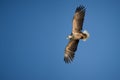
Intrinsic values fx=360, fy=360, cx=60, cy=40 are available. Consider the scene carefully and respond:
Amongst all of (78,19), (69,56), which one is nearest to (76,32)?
(78,19)

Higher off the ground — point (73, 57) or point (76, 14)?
point (76, 14)

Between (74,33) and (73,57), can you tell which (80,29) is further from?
(73,57)

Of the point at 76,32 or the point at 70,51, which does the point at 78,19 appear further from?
the point at 70,51

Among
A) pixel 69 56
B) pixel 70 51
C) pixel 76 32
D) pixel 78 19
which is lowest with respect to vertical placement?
pixel 69 56

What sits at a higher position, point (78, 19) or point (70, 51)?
point (78, 19)

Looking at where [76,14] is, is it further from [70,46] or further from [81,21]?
[70,46]

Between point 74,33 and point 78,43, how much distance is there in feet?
1.22

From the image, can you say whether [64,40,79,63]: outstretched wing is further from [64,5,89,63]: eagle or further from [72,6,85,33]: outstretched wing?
[72,6,85,33]: outstretched wing

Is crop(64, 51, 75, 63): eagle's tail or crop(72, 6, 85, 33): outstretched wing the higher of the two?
crop(72, 6, 85, 33): outstretched wing

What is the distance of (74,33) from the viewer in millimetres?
8914

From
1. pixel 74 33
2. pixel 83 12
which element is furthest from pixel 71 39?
pixel 83 12

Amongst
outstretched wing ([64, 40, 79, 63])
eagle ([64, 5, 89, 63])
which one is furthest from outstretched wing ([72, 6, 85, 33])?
outstretched wing ([64, 40, 79, 63])

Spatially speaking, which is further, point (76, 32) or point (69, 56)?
point (69, 56)

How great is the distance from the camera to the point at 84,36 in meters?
8.87
